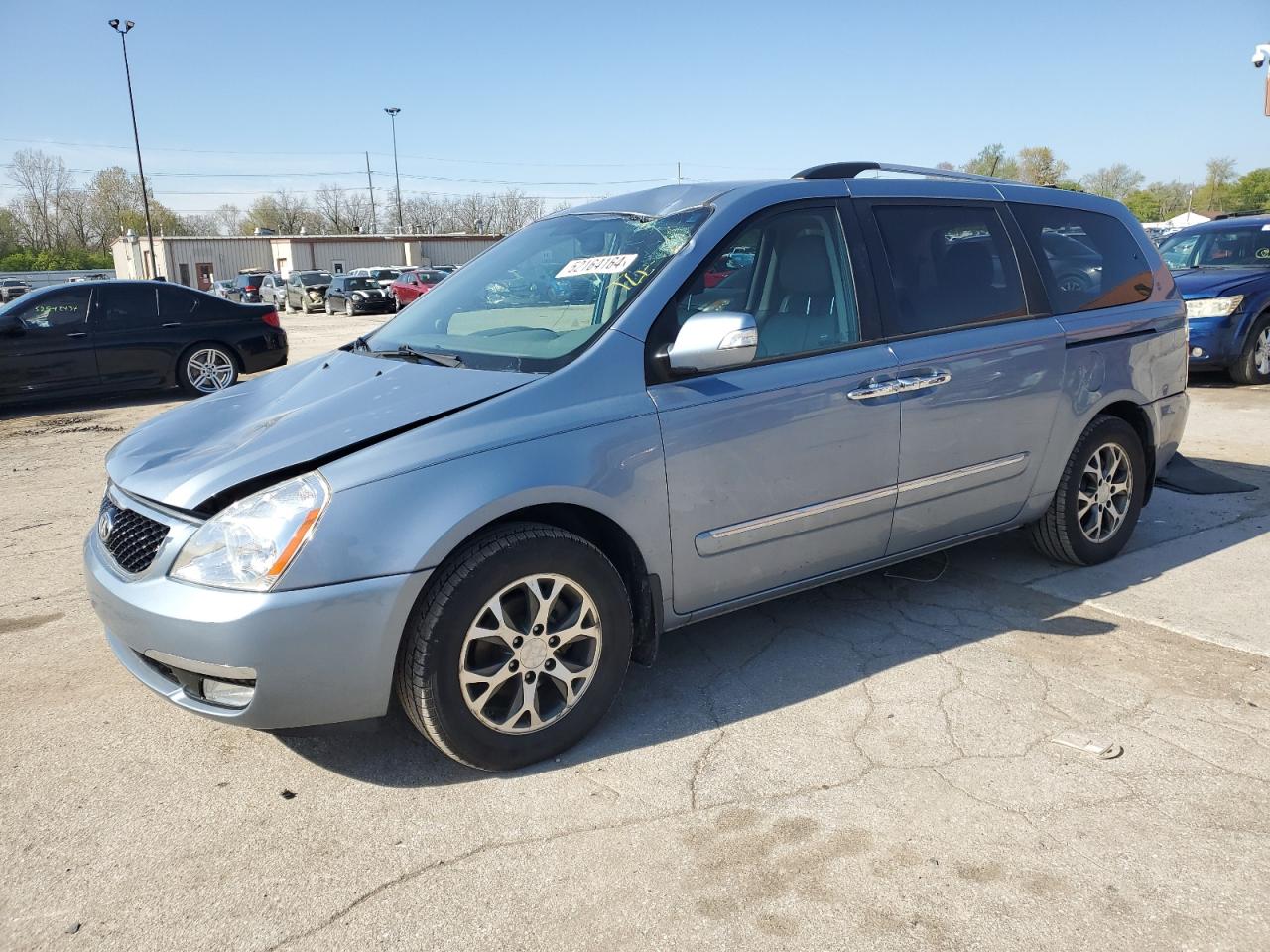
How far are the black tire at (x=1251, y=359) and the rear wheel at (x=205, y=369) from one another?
37.0 ft

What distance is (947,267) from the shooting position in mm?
4004

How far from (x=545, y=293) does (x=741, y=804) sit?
1945mm

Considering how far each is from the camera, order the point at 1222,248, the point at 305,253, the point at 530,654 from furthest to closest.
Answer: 1. the point at 305,253
2. the point at 1222,248
3. the point at 530,654

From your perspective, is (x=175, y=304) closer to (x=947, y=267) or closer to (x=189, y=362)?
(x=189, y=362)

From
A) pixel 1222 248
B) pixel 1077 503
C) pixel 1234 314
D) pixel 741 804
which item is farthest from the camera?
pixel 1222 248

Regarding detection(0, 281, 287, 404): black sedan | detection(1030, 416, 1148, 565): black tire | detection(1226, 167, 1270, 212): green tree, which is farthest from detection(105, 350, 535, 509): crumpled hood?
detection(1226, 167, 1270, 212): green tree

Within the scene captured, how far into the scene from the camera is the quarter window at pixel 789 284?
136 inches

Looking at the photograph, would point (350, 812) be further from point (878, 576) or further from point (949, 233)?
point (949, 233)

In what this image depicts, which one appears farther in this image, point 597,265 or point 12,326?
point 12,326

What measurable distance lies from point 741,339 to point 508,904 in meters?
1.78

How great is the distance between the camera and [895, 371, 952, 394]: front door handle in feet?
12.0

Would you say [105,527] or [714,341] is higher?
[714,341]

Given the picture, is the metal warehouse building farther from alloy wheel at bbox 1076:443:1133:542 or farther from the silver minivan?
the silver minivan

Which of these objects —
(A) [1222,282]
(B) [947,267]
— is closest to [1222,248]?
(A) [1222,282]
